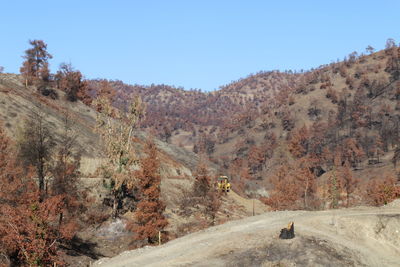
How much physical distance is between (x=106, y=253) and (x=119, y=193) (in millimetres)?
11565

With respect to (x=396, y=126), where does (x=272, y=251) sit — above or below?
below

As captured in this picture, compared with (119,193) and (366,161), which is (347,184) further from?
(366,161)

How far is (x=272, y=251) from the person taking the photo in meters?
27.1

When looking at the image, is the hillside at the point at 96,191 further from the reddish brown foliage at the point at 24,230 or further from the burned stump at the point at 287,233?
the burned stump at the point at 287,233

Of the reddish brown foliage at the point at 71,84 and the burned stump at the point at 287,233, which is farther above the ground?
the reddish brown foliage at the point at 71,84

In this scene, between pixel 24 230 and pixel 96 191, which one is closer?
pixel 24 230

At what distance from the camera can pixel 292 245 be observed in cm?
2762

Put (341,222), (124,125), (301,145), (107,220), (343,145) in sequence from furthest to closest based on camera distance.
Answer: (301,145)
(343,145)
(124,125)
(107,220)
(341,222)

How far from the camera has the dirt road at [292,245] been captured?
86.5 ft

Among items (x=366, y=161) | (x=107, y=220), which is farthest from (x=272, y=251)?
(x=366, y=161)

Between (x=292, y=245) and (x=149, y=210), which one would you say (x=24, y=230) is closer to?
(x=149, y=210)

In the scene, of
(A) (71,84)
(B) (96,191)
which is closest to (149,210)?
(B) (96,191)

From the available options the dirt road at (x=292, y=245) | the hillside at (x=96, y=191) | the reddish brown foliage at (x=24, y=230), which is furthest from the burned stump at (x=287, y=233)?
the hillside at (x=96, y=191)

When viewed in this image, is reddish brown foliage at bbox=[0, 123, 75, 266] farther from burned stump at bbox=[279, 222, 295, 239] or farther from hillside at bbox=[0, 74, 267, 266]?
burned stump at bbox=[279, 222, 295, 239]
